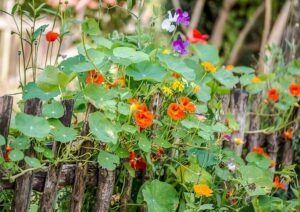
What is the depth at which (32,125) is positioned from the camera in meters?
1.74

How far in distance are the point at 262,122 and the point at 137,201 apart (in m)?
1.06

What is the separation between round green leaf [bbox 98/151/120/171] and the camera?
1.89 m

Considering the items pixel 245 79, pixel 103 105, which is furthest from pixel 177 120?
pixel 245 79

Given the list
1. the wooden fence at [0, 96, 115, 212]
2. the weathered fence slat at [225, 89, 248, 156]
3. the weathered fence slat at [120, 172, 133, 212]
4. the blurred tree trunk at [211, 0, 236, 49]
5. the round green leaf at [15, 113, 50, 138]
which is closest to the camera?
the round green leaf at [15, 113, 50, 138]

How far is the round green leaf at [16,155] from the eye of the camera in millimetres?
1753

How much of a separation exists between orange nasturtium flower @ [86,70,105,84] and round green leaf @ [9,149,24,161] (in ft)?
1.08

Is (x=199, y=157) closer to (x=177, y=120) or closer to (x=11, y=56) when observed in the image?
(x=177, y=120)

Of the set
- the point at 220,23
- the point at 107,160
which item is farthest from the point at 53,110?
the point at 220,23

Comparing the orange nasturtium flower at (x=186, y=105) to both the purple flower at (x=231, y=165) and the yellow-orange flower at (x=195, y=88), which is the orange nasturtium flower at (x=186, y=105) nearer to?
the yellow-orange flower at (x=195, y=88)

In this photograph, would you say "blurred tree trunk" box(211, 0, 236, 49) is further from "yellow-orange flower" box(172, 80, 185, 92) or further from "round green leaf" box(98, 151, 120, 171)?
"round green leaf" box(98, 151, 120, 171)

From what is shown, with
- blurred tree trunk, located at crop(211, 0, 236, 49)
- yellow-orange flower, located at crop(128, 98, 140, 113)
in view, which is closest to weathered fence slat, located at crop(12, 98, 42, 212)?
yellow-orange flower, located at crop(128, 98, 140, 113)

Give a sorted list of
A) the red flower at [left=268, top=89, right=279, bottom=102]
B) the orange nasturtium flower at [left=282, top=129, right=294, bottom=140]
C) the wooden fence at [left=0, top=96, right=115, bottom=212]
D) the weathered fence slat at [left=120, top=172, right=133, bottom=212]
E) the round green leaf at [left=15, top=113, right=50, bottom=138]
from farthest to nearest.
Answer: the orange nasturtium flower at [left=282, top=129, right=294, bottom=140]
the red flower at [left=268, top=89, right=279, bottom=102]
the weathered fence slat at [left=120, top=172, right=133, bottom=212]
the wooden fence at [left=0, top=96, right=115, bottom=212]
the round green leaf at [left=15, top=113, right=50, bottom=138]

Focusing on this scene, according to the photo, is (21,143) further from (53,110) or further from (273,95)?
(273,95)

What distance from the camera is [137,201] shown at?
2.13 meters
